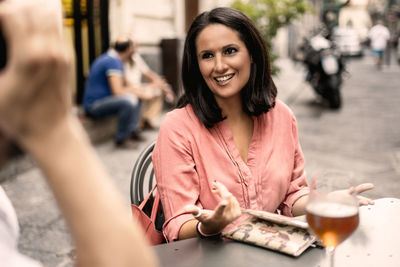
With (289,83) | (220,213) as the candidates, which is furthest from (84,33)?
(289,83)

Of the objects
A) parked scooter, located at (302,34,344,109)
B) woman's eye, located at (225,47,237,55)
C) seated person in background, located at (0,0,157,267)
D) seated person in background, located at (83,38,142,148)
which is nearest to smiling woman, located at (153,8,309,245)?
woman's eye, located at (225,47,237,55)

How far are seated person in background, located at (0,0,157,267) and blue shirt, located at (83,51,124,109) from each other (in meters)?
5.85

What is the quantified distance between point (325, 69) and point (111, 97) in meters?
5.06

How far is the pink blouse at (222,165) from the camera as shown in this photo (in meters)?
1.90

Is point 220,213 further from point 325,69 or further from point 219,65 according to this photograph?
point 325,69

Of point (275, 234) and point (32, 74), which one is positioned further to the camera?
point (275, 234)

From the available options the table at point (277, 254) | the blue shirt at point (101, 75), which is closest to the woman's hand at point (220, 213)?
the table at point (277, 254)

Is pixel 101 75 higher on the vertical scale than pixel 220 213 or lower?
lower

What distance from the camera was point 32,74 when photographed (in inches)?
24.1

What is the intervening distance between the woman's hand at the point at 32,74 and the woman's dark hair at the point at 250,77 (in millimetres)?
1478

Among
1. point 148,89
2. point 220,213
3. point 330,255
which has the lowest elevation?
point 148,89

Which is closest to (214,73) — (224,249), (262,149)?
(262,149)

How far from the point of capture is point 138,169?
2.27 meters

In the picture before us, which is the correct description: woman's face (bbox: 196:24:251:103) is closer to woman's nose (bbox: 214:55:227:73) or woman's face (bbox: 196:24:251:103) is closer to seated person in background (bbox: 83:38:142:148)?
woman's nose (bbox: 214:55:227:73)
